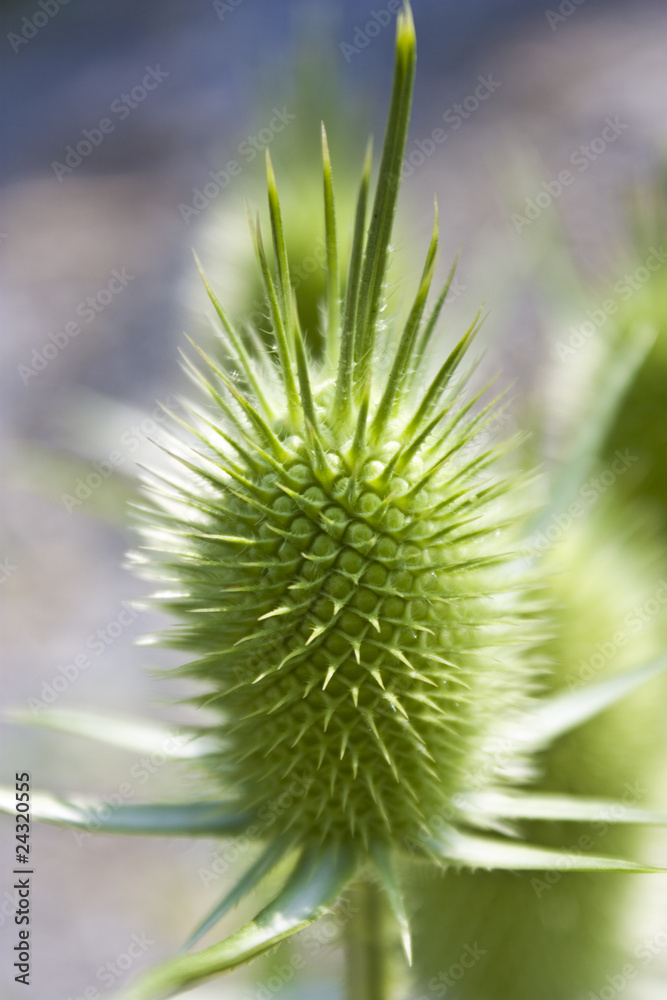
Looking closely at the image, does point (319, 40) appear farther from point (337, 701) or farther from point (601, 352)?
point (337, 701)

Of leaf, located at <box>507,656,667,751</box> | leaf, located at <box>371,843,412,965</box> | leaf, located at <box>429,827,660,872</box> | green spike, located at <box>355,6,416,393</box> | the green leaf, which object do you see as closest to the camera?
green spike, located at <box>355,6,416,393</box>

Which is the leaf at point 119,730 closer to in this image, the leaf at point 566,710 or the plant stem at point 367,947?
the plant stem at point 367,947

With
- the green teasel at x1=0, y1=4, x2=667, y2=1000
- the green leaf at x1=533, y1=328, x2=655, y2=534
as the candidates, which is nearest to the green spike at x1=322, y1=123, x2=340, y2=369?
the green teasel at x1=0, y1=4, x2=667, y2=1000

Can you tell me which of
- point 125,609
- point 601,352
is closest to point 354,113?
point 601,352

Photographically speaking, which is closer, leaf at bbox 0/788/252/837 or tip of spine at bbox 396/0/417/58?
tip of spine at bbox 396/0/417/58

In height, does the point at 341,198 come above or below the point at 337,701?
above

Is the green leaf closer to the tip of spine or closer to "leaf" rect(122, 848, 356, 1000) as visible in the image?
"leaf" rect(122, 848, 356, 1000)
